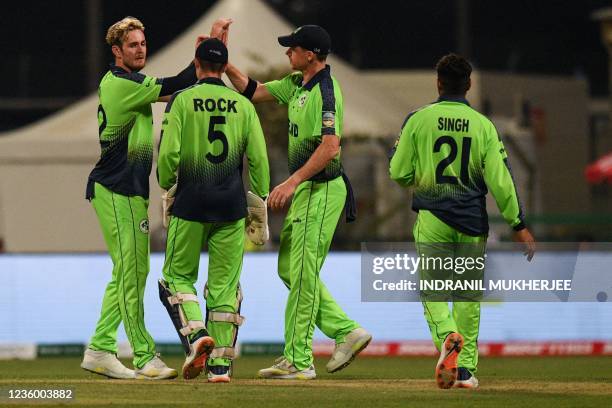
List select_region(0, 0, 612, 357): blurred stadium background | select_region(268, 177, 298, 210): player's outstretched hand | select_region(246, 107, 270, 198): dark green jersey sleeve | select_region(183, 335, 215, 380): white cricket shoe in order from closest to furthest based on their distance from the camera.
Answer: select_region(183, 335, 215, 380): white cricket shoe < select_region(268, 177, 298, 210): player's outstretched hand < select_region(246, 107, 270, 198): dark green jersey sleeve < select_region(0, 0, 612, 357): blurred stadium background

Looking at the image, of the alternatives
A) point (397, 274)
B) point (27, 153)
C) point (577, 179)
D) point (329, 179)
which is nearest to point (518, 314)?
point (397, 274)

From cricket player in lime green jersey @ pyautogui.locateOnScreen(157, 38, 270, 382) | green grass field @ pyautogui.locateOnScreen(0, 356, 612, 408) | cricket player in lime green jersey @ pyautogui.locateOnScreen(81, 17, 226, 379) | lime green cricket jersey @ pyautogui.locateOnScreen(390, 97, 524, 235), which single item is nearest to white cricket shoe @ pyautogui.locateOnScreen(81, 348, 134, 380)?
cricket player in lime green jersey @ pyautogui.locateOnScreen(81, 17, 226, 379)

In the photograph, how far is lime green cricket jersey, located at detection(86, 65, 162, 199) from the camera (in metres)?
11.8

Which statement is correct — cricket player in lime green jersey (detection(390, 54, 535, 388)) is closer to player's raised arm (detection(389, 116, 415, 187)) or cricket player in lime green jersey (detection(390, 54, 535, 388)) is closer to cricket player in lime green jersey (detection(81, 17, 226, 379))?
player's raised arm (detection(389, 116, 415, 187))

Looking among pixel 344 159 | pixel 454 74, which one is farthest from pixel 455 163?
pixel 344 159

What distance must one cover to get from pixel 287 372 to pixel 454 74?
8.05 feet

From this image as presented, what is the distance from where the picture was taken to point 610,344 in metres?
18.5

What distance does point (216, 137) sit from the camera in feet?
37.1

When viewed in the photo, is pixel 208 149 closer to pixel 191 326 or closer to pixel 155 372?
pixel 191 326

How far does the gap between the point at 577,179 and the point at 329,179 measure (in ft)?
73.7

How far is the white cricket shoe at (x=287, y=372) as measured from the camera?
466 inches

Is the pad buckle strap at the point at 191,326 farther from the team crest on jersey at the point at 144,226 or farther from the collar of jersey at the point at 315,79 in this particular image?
the collar of jersey at the point at 315,79

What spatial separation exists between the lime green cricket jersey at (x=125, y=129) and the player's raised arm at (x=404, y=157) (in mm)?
1771

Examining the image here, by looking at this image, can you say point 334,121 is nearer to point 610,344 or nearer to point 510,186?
point 510,186
